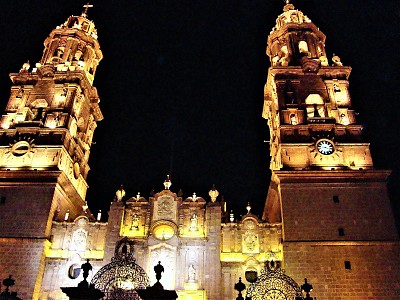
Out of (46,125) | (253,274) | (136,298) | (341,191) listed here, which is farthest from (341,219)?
(46,125)

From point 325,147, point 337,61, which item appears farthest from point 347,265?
point 337,61

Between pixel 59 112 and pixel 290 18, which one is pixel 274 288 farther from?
pixel 290 18

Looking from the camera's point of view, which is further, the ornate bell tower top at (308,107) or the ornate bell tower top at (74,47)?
the ornate bell tower top at (74,47)

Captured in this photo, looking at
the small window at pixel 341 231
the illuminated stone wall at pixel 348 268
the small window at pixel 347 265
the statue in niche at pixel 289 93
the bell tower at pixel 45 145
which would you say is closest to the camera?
the illuminated stone wall at pixel 348 268

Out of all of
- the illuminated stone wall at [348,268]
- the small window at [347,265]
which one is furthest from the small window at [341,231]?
the small window at [347,265]

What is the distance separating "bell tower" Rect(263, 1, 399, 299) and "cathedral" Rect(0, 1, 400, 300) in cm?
6

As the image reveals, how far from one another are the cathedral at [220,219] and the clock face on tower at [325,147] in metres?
0.07

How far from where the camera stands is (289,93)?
111ft

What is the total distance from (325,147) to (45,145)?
62.3 ft

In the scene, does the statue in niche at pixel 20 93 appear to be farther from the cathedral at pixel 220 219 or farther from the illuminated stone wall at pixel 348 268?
the illuminated stone wall at pixel 348 268

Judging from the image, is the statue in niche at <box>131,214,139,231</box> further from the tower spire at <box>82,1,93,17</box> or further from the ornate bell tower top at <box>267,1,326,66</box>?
the tower spire at <box>82,1,93,17</box>

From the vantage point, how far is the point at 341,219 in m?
27.6

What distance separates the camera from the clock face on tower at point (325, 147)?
30409mm

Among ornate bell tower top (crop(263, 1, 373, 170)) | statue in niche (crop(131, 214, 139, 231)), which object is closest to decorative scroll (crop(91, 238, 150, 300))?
statue in niche (crop(131, 214, 139, 231))
